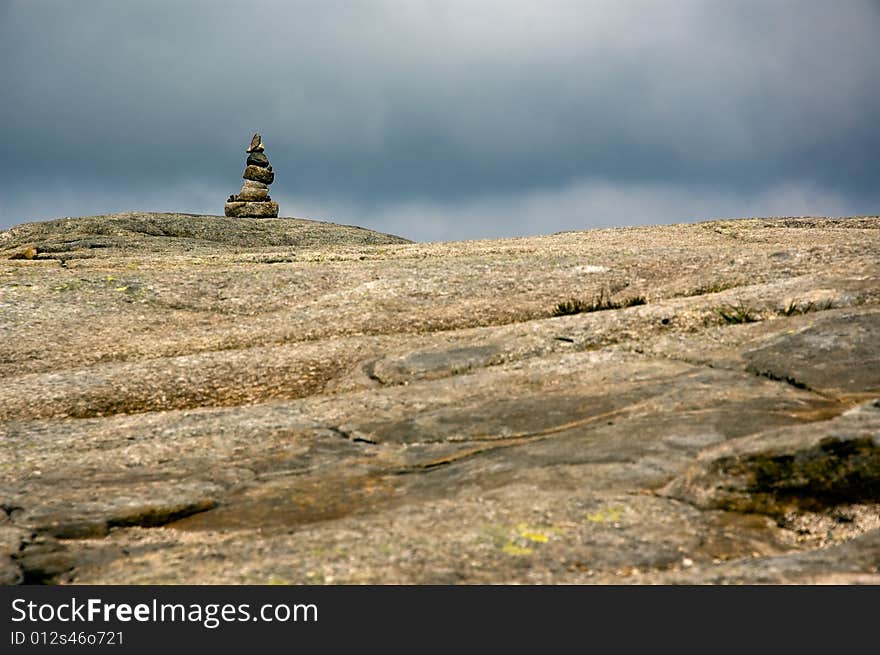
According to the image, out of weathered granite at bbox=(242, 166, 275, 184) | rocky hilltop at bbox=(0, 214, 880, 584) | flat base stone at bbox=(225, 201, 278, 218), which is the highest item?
weathered granite at bbox=(242, 166, 275, 184)

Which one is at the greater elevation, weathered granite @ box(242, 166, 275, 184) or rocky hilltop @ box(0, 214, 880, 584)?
weathered granite @ box(242, 166, 275, 184)

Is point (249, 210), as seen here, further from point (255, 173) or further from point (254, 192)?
point (255, 173)

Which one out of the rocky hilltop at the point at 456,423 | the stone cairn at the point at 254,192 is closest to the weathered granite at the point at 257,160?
the stone cairn at the point at 254,192

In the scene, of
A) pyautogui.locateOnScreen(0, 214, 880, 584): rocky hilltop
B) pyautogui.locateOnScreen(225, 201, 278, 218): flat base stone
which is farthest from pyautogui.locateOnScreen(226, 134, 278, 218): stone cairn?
pyautogui.locateOnScreen(0, 214, 880, 584): rocky hilltop

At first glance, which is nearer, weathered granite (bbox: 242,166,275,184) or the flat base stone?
the flat base stone

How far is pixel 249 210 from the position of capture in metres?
65.4

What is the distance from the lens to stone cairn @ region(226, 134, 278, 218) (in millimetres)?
65438

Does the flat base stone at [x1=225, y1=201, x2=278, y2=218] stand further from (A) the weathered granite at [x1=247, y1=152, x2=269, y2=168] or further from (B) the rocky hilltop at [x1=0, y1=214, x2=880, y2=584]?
(B) the rocky hilltop at [x1=0, y1=214, x2=880, y2=584]

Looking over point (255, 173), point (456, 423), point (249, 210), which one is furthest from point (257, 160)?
point (456, 423)

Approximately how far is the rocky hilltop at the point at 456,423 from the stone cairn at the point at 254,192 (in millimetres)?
38421

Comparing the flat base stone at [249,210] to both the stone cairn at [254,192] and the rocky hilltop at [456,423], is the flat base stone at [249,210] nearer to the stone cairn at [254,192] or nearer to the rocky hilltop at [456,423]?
the stone cairn at [254,192]
